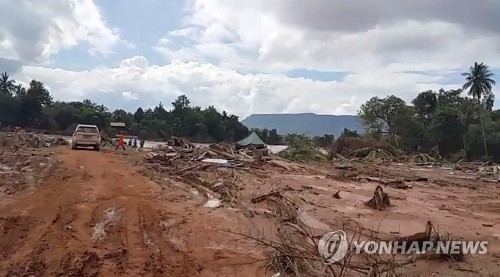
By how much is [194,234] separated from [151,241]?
895 mm

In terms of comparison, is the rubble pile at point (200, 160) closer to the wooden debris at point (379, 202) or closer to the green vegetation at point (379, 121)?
the wooden debris at point (379, 202)

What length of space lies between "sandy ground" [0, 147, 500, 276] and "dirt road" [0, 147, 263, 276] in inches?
0.5

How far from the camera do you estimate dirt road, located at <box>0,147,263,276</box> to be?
19.1 ft

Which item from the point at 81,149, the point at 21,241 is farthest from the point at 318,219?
the point at 81,149

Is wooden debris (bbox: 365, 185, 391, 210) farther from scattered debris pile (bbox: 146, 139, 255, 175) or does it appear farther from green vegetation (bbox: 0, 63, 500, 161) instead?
green vegetation (bbox: 0, 63, 500, 161)

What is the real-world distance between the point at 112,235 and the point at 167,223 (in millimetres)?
1327

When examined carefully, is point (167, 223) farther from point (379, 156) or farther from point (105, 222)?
point (379, 156)

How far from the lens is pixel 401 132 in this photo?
6103 cm

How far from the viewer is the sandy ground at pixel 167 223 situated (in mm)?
5988

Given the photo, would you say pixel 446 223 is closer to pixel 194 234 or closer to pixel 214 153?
pixel 194 234

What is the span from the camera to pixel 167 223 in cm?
842

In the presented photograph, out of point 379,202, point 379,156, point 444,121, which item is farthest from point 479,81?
point 379,202

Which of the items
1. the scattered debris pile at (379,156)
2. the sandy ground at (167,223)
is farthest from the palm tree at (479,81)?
the sandy ground at (167,223)

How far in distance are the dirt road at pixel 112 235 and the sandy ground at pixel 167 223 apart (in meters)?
0.01
